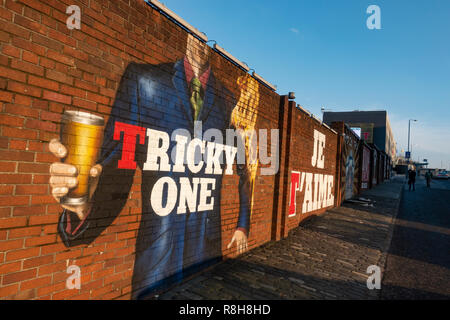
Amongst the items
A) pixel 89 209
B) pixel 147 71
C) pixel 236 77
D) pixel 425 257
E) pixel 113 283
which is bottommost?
pixel 425 257

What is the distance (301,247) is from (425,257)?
2611 millimetres

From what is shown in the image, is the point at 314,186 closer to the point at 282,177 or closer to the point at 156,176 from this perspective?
the point at 282,177

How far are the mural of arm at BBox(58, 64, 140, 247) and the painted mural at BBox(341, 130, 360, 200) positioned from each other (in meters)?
12.2

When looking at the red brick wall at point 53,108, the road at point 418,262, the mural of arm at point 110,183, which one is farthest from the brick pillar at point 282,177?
the mural of arm at point 110,183

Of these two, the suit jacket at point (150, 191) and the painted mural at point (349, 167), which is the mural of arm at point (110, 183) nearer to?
the suit jacket at point (150, 191)

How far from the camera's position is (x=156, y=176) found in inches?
128

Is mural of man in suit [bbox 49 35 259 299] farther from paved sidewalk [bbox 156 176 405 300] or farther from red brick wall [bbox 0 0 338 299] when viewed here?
paved sidewalk [bbox 156 176 405 300]

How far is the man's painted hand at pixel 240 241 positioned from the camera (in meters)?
4.89

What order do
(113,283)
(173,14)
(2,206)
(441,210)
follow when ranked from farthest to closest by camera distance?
1. (441,210)
2. (173,14)
3. (113,283)
4. (2,206)

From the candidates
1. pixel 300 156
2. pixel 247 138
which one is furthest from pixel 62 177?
pixel 300 156

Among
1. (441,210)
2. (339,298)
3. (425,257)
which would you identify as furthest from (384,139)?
(339,298)

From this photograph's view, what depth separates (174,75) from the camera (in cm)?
347

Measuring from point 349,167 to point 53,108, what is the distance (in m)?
15.4
